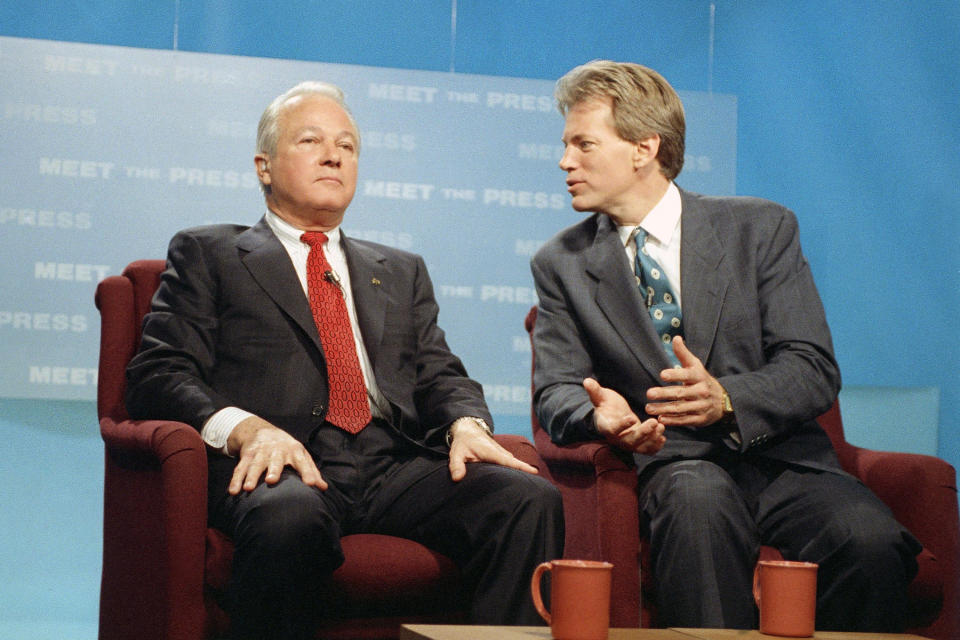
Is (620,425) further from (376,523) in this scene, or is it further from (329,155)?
(329,155)

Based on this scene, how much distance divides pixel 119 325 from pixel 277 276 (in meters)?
0.42

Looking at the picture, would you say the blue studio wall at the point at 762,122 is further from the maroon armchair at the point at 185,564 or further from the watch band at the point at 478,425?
the watch band at the point at 478,425

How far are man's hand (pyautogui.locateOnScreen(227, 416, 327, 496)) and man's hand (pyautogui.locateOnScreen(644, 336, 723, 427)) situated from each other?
739mm

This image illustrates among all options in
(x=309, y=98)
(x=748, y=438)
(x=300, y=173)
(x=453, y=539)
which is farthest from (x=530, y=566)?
(x=309, y=98)

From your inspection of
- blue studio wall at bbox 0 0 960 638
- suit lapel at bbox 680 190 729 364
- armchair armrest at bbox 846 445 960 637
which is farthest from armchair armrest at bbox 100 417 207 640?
blue studio wall at bbox 0 0 960 638

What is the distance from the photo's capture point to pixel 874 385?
4.82 metres

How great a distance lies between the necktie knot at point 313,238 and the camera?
2770 millimetres

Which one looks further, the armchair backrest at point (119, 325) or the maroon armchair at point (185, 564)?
the armchair backrest at point (119, 325)

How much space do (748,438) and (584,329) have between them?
1.58 ft

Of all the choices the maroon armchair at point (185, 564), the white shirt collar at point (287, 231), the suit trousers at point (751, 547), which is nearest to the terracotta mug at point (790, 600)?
the suit trousers at point (751, 547)

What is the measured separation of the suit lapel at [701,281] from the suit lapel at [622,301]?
9 cm

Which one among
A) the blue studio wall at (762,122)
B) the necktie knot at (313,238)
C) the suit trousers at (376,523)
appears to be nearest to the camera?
the suit trousers at (376,523)

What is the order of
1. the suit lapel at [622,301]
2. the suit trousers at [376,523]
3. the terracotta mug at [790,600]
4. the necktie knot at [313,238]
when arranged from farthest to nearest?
the necktie knot at [313,238] → the suit lapel at [622,301] → the suit trousers at [376,523] → the terracotta mug at [790,600]

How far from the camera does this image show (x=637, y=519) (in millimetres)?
2422
